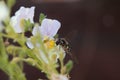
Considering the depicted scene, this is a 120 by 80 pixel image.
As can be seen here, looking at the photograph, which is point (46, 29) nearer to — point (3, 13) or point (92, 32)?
point (3, 13)

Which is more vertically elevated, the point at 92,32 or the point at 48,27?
the point at 92,32

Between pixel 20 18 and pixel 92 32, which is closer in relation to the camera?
pixel 20 18

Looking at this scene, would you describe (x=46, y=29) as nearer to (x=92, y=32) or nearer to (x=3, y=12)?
(x=3, y=12)

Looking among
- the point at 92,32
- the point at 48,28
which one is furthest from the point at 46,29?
the point at 92,32

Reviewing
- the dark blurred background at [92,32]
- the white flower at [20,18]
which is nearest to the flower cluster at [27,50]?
the white flower at [20,18]

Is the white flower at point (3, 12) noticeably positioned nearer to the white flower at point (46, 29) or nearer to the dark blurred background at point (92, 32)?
the white flower at point (46, 29)

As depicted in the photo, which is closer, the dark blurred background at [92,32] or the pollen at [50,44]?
the pollen at [50,44]

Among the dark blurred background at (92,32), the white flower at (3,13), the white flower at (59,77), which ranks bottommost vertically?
the white flower at (59,77)

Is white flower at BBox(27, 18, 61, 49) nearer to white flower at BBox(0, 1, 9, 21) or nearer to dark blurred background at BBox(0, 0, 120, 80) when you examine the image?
white flower at BBox(0, 1, 9, 21)
